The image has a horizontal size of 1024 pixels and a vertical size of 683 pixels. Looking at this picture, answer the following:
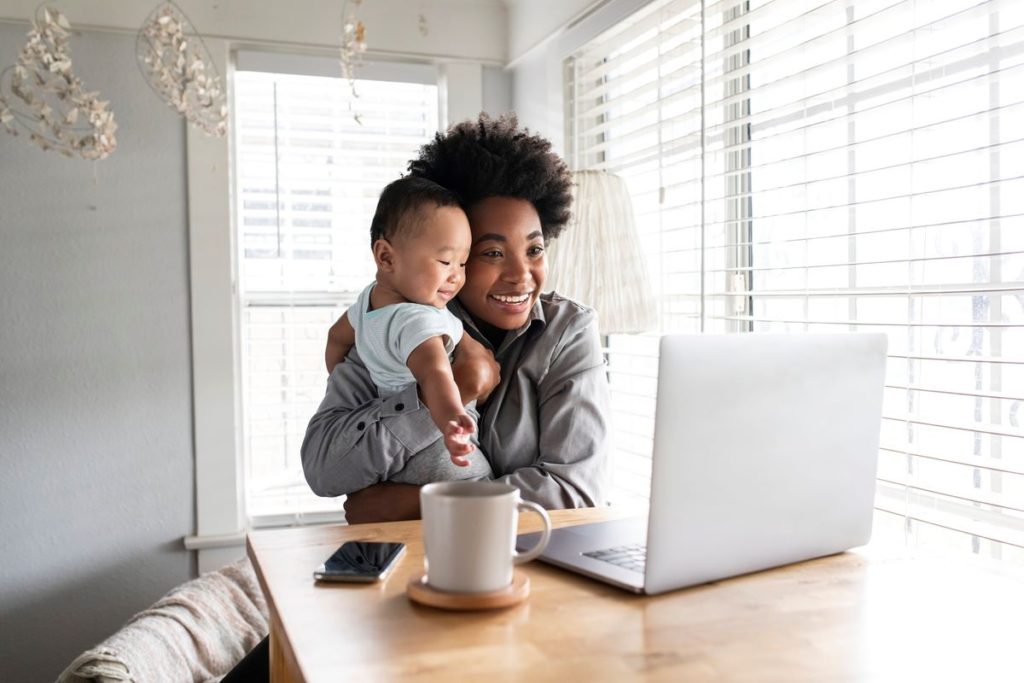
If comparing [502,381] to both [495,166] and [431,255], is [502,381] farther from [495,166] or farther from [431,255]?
[495,166]

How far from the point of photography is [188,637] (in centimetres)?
213

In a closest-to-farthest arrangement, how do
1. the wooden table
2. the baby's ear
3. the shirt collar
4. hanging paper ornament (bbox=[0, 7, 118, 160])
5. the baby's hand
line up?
the wooden table < the baby's hand < the baby's ear < the shirt collar < hanging paper ornament (bbox=[0, 7, 118, 160])

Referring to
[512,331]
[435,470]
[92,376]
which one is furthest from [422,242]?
[92,376]

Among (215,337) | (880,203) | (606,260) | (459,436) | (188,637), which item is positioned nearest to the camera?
(459,436)

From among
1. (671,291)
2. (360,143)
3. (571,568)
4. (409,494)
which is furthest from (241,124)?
(571,568)

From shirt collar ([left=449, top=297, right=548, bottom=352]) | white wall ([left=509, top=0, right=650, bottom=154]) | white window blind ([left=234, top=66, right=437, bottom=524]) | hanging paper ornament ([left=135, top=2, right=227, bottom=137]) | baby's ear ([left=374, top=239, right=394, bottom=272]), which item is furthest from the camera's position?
white window blind ([left=234, top=66, right=437, bottom=524])

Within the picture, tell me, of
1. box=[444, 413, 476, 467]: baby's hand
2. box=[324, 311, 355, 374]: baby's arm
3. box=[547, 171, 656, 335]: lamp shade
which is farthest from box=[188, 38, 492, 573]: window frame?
box=[444, 413, 476, 467]: baby's hand

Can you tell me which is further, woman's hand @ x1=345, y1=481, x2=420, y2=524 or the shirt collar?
the shirt collar

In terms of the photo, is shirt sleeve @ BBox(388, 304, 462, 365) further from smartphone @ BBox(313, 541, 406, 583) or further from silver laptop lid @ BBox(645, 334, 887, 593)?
silver laptop lid @ BBox(645, 334, 887, 593)

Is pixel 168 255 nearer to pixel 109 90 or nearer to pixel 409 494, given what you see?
pixel 109 90

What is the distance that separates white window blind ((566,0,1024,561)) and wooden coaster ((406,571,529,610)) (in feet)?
3.08

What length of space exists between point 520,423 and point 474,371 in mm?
135

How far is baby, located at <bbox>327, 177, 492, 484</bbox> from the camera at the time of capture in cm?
135

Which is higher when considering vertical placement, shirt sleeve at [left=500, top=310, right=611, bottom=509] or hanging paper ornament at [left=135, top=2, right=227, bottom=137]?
hanging paper ornament at [left=135, top=2, right=227, bottom=137]
